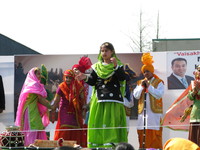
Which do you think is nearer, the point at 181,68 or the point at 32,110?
the point at 32,110


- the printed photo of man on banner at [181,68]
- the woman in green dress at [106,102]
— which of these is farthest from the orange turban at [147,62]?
the woman in green dress at [106,102]

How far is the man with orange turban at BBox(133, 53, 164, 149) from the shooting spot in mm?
8766

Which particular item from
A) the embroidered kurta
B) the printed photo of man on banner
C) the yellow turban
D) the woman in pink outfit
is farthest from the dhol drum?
the printed photo of man on banner

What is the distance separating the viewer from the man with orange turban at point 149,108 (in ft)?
28.8

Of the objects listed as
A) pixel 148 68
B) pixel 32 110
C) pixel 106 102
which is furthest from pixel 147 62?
pixel 32 110

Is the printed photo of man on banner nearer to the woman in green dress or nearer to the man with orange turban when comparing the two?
the man with orange turban

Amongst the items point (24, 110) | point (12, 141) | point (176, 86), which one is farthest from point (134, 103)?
point (12, 141)

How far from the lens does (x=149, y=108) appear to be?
8.95 meters

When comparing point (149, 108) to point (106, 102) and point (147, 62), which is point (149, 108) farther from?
point (106, 102)

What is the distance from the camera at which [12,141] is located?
6.77m

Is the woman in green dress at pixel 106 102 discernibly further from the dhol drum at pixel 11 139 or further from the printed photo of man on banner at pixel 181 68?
the printed photo of man on banner at pixel 181 68

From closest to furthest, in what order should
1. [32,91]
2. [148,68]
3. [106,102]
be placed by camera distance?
1. [106,102]
2. [32,91]
3. [148,68]

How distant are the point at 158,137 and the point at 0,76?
3.36 meters

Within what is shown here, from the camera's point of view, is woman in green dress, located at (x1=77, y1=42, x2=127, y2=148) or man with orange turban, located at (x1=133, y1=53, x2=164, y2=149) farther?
man with orange turban, located at (x1=133, y1=53, x2=164, y2=149)
